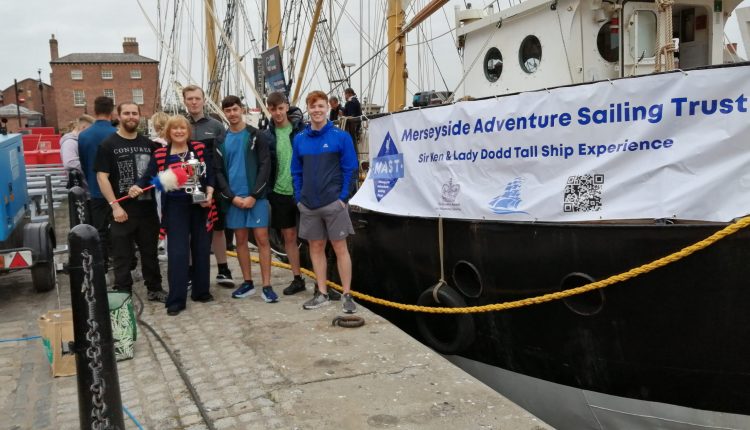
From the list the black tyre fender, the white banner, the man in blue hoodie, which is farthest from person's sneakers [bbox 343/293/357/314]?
the black tyre fender

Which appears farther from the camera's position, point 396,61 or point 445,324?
point 396,61

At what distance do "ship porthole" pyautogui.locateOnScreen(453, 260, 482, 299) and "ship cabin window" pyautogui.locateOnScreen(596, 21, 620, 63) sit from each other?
284 centimetres

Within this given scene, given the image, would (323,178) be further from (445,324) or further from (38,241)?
(38,241)

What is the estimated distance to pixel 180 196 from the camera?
559cm

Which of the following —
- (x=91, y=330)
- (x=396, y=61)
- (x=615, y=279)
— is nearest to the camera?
(x=91, y=330)

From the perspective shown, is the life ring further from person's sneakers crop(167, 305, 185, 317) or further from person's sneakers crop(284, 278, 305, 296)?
person's sneakers crop(167, 305, 185, 317)

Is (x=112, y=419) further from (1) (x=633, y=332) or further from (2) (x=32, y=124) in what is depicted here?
(2) (x=32, y=124)

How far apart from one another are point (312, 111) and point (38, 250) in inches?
127

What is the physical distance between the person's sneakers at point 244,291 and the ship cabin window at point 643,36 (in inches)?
174

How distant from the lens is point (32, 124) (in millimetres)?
53125

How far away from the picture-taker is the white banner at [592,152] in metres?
3.72

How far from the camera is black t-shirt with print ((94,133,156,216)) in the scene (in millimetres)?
5625

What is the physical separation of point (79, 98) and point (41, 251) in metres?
64.5

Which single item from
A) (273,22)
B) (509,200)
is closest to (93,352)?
(509,200)
